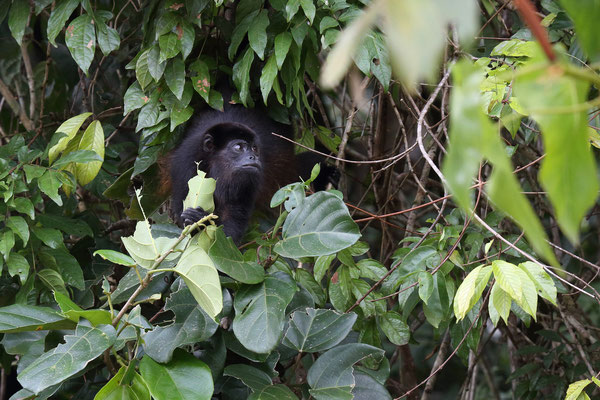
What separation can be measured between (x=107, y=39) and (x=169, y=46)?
29 cm

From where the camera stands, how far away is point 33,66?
400cm

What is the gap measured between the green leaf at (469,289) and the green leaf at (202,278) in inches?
25.6

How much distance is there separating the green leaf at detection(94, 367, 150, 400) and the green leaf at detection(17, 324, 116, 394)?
9 cm

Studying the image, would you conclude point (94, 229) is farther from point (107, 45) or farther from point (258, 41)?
point (258, 41)

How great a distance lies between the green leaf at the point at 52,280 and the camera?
268cm

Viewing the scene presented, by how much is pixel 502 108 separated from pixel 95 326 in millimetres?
1419

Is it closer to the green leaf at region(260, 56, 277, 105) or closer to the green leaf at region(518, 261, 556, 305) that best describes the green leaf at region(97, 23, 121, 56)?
the green leaf at region(260, 56, 277, 105)

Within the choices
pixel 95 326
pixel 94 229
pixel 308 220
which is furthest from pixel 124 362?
pixel 94 229

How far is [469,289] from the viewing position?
6.02ft

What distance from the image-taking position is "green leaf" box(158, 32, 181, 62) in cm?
266

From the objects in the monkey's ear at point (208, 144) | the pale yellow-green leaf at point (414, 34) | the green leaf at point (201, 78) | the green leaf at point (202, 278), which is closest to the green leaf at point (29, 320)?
the green leaf at point (202, 278)

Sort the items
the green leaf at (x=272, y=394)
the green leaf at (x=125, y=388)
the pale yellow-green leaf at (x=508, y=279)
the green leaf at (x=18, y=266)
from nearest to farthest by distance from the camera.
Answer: the pale yellow-green leaf at (x=508, y=279), the green leaf at (x=125, y=388), the green leaf at (x=272, y=394), the green leaf at (x=18, y=266)

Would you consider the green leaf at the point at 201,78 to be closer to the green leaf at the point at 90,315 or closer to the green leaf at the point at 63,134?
the green leaf at the point at 63,134

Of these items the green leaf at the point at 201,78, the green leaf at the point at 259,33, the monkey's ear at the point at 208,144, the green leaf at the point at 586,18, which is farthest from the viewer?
the monkey's ear at the point at 208,144
